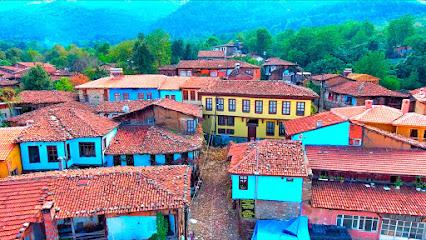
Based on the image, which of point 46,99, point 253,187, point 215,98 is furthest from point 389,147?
point 46,99

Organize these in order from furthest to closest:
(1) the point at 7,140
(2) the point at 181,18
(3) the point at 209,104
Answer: (2) the point at 181,18, (3) the point at 209,104, (1) the point at 7,140

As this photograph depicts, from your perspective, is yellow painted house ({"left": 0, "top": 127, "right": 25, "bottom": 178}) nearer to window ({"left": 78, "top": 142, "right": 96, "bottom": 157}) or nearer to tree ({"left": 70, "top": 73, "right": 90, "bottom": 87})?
window ({"left": 78, "top": 142, "right": 96, "bottom": 157})

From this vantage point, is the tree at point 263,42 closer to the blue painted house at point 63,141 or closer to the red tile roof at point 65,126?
the red tile roof at point 65,126

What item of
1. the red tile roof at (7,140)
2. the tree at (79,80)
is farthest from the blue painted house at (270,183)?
the tree at (79,80)

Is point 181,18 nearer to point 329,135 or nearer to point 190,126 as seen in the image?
point 190,126

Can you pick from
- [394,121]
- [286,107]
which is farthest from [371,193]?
[286,107]

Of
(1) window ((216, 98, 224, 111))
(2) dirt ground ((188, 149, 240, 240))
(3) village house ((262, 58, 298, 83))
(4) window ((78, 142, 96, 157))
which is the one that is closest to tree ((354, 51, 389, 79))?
(3) village house ((262, 58, 298, 83))
